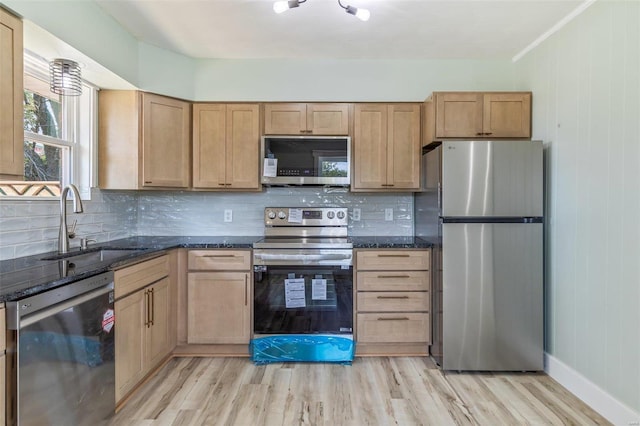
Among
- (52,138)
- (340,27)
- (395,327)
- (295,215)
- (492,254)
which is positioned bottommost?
(395,327)

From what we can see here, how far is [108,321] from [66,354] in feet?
1.04

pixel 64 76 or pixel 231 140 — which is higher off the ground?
pixel 64 76

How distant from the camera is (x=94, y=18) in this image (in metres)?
2.20

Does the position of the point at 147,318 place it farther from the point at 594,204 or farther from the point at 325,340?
the point at 594,204

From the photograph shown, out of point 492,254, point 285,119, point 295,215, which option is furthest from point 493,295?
point 285,119

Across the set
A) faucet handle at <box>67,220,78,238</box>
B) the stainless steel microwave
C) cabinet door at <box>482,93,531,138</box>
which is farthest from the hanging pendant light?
cabinet door at <box>482,93,531,138</box>

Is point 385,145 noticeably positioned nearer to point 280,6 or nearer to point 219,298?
point 280,6

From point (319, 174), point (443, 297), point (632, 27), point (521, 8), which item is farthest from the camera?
point (319, 174)

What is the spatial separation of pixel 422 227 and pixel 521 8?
1.67m

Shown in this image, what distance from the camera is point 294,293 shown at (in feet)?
8.71

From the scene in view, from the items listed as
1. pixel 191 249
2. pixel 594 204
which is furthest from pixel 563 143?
pixel 191 249

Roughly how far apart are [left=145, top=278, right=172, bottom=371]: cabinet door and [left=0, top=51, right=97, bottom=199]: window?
0.91 metres

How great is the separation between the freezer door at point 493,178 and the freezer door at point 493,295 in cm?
12

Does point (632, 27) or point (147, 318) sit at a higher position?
point (632, 27)
